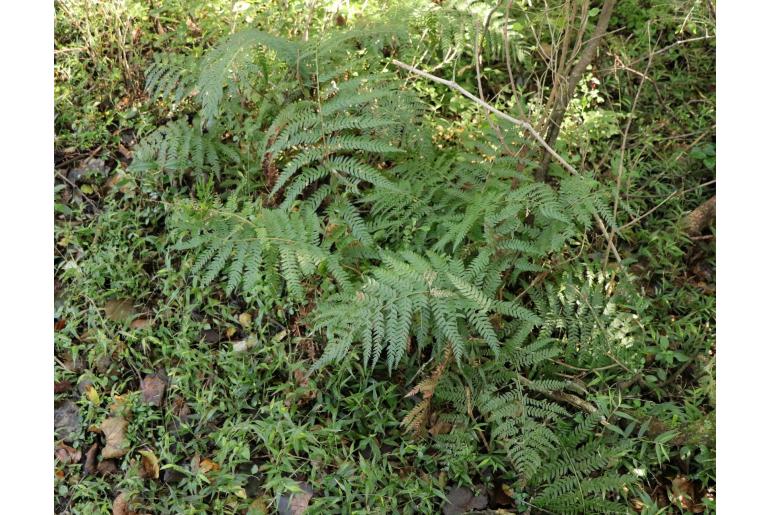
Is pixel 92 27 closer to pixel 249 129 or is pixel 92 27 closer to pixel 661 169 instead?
pixel 249 129

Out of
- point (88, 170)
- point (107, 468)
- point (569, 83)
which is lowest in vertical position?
point (107, 468)

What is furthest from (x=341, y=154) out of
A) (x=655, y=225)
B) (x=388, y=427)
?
(x=655, y=225)

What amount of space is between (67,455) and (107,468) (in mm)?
169

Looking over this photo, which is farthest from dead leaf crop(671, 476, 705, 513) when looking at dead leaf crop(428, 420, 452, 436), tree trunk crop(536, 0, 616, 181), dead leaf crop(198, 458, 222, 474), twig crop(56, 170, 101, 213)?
twig crop(56, 170, 101, 213)

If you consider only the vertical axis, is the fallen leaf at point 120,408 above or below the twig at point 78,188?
below

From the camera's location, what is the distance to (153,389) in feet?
8.81

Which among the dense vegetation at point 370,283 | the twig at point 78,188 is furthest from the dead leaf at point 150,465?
the twig at point 78,188

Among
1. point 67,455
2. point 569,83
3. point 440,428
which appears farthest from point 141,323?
point 569,83

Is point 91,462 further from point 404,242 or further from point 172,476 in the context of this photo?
point 404,242

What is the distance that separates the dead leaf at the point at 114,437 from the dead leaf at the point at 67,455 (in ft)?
0.35

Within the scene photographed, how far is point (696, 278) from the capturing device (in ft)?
10.2

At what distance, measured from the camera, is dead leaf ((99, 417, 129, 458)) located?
2.54m

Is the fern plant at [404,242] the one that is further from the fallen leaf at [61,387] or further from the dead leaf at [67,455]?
the dead leaf at [67,455]

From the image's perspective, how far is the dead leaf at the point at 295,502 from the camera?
2.36 metres
